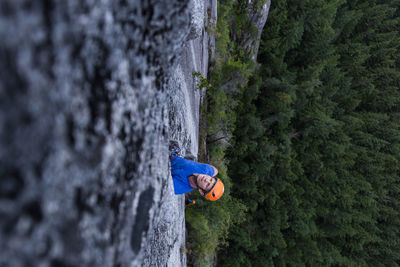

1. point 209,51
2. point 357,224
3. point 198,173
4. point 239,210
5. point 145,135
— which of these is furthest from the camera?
point 357,224

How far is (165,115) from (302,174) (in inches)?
476

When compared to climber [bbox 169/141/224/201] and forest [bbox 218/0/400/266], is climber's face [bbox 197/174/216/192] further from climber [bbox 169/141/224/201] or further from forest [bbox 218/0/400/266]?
forest [bbox 218/0/400/266]

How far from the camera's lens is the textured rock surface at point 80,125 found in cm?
59

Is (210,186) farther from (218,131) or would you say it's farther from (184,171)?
(218,131)

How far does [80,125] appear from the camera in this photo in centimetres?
76

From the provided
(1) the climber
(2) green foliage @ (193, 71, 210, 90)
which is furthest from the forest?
(1) the climber

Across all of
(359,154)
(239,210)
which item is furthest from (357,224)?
(239,210)

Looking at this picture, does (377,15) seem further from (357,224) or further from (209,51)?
(209,51)

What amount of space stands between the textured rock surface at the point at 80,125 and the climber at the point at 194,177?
4.79 feet

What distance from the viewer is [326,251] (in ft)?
38.5

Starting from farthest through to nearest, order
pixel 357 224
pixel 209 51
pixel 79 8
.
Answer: pixel 357 224 → pixel 209 51 → pixel 79 8

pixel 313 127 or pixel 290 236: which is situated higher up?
pixel 313 127

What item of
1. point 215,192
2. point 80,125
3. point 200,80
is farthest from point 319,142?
point 80,125

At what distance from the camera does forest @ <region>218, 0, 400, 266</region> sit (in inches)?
395
